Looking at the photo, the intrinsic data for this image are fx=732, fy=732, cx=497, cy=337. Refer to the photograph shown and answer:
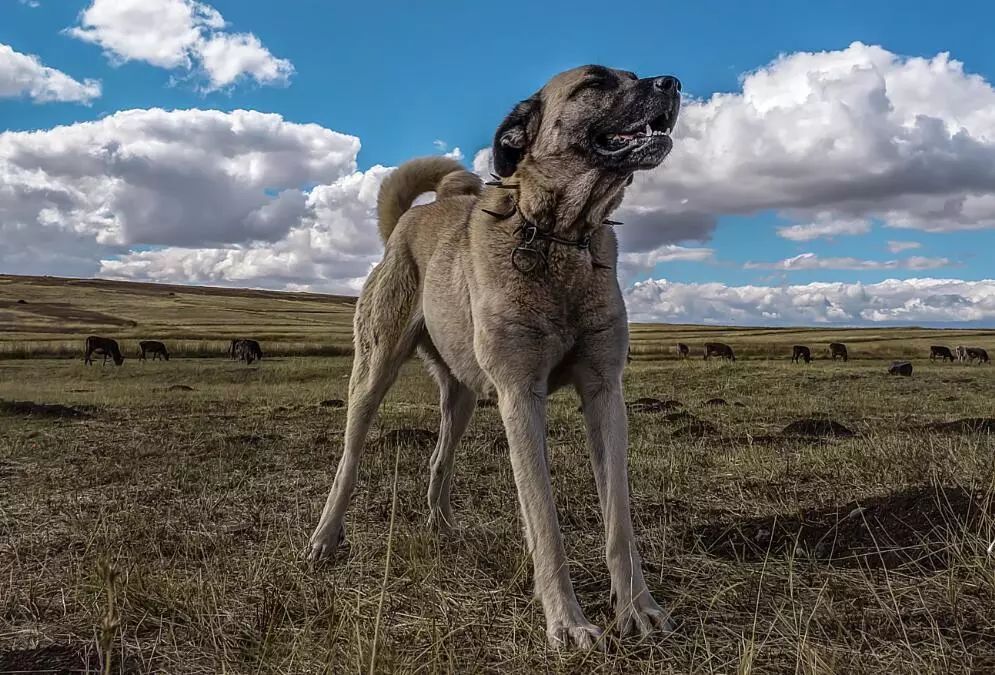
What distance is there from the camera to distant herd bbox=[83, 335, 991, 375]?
126 feet

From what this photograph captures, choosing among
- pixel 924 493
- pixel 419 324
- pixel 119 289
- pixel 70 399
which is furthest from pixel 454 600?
pixel 119 289

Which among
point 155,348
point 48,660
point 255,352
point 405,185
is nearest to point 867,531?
point 405,185

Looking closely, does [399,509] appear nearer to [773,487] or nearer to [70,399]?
[773,487]

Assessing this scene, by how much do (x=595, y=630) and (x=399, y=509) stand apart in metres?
2.99

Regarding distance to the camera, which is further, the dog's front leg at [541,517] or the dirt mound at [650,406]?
the dirt mound at [650,406]

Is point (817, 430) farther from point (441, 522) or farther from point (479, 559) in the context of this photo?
point (479, 559)

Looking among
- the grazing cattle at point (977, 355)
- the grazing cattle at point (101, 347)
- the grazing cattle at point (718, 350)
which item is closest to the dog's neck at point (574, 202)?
the grazing cattle at point (101, 347)

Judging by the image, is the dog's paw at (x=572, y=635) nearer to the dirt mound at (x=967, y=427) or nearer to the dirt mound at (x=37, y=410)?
the dirt mound at (x=967, y=427)

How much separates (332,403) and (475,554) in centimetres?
1257

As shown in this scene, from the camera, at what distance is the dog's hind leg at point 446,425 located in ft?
18.2

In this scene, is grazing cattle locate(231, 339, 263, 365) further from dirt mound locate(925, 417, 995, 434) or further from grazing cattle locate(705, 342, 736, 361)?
dirt mound locate(925, 417, 995, 434)

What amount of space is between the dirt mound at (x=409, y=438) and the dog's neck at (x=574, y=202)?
18.5 ft

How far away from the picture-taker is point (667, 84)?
12.6ft

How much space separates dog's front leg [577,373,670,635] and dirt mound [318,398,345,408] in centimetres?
1289
